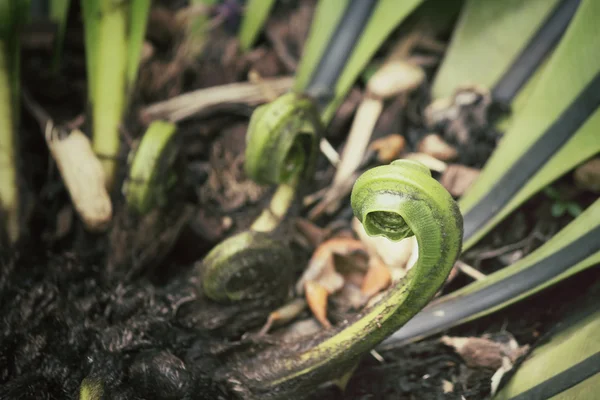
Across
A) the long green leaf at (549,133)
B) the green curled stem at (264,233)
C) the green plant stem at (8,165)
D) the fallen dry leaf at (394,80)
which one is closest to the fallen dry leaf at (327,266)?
the green curled stem at (264,233)

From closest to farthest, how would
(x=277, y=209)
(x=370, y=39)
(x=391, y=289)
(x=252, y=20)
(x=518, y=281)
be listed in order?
(x=391, y=289), (x=518, y=281), (x=277, y=209), (x=370, y=39), (x=252, y=20)

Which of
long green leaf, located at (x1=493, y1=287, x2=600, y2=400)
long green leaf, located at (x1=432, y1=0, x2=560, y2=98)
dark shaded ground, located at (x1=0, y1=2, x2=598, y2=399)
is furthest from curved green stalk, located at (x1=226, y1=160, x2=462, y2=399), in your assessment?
long green leaf, located at (x1=432, y1=0, x2=560, y2=98)

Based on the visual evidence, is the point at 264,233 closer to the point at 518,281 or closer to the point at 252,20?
the point at 518,281

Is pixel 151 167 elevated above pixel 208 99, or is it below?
below

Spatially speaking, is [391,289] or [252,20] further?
[252,20]

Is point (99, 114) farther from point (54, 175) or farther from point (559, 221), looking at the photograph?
point (559, 221)

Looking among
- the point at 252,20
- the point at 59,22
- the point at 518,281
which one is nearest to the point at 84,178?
the point at 59,22

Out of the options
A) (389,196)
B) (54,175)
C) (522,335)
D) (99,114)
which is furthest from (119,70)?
(522,335)
